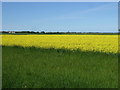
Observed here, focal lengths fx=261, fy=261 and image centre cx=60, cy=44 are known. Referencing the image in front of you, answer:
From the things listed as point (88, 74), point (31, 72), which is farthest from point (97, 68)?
point (31, 72)

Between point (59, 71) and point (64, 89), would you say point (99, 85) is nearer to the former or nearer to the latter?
point (64, 89)

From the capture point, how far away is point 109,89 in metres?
7.48

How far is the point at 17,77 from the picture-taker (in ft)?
28.5

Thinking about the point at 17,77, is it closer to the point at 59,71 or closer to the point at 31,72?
the point at 31,72

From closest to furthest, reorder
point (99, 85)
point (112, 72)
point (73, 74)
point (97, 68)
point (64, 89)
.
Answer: point (64, 89) → point (99, 85) → point (73, 74) → point (112, 72) → point (97, 68)

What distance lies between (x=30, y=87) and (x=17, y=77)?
4.65ft

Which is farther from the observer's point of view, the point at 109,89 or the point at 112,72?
the point at 112,72

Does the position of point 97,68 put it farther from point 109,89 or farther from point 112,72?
point 109,89

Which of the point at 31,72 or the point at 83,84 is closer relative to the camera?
the point at 83,84

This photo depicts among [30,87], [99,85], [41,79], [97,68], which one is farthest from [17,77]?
[97,68]

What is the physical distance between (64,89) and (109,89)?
1320mm

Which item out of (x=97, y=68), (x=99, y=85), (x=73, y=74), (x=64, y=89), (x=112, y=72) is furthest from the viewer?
(x=97, y=68)

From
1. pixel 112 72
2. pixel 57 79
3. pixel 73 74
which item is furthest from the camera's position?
pixel 112 72

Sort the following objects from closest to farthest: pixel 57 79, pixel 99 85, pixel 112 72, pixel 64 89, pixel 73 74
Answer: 1. pixel 64 89
2. pixel 99 85
3. pixel 57 79
4. pixel 73 74
5. pixel 112 72
